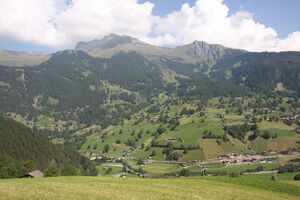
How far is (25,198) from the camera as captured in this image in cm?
3123

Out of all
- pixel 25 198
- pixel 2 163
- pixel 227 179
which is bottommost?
pixel 2 163

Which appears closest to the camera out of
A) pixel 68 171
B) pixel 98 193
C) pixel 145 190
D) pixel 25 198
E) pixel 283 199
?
pixel 25 198

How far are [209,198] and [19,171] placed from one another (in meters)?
125

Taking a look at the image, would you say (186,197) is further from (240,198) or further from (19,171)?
(19,171)

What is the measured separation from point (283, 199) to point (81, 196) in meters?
27.5

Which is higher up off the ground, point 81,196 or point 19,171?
point 81,196

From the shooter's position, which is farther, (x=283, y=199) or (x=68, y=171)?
(x=68, y=171)

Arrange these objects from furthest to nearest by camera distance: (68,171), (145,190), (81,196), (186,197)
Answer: (68,171) → (145,190) → (186,197) → (81,196)

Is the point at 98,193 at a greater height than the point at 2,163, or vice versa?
the point at 98,193

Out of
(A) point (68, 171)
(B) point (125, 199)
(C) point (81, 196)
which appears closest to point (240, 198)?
(B) point (125, 199)

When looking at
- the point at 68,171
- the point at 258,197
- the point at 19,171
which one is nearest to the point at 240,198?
the point at 258,197

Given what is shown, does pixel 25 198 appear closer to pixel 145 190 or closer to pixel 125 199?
pixel 125 199

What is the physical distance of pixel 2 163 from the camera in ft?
579

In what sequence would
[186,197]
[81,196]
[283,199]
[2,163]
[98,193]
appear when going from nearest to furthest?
1. [81,196]
2. [98,193]
3. [186,197]
4. [283,199]
5. [2,163]
